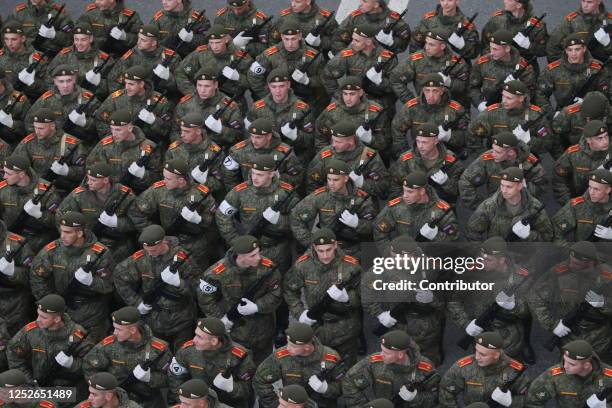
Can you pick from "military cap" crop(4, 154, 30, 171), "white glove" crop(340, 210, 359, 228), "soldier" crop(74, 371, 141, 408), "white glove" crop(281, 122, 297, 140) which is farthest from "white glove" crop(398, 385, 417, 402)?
"military cap" crop(4, 154, 30, 171)

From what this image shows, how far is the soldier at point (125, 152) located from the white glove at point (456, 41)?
169 inches

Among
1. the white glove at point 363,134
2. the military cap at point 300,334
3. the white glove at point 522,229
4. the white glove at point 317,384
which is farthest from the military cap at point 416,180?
the white glove at point 317,384

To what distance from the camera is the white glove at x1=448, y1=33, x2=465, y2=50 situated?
22062 mm

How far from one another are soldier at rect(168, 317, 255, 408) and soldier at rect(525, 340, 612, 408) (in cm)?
283

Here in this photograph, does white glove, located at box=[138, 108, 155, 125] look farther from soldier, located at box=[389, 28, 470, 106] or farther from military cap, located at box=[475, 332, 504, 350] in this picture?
military cap, located at box=[475, 332, 504, 350]

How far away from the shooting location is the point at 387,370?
17062 millimetres

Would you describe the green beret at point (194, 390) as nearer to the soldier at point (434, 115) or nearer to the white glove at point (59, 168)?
the white glove at point (59, 168)

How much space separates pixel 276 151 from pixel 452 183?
6.75 ft

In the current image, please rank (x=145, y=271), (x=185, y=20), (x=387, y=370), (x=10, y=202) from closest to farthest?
1. (x=387, y=370)
2. (x=145, y=271)
3. (x=10, y=202)
4. (x=185, y=20)

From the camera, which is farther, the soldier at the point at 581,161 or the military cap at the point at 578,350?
the soldier at the point at 581,161

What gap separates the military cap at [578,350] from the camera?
16516 millimetres

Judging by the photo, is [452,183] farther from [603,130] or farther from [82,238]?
[82,238]

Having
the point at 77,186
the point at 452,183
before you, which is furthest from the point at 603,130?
the point at 77,186

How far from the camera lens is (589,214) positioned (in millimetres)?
18672
